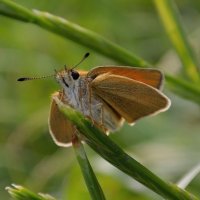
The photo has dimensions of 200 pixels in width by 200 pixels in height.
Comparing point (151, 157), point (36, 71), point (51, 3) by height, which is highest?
point (51, 3)

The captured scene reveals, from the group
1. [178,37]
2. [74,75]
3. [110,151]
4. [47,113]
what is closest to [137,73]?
[74,75]

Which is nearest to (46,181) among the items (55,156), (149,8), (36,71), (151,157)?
(55,156)

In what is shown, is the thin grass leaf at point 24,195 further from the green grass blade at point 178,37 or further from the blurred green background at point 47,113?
the green grass blade at point 178,37

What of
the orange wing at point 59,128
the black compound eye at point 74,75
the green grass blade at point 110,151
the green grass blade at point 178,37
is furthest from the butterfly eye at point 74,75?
the green grass blade at point 110,151

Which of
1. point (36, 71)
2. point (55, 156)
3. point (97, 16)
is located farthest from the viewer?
point (97, 16)

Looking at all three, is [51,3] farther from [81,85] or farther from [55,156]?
[81,85]

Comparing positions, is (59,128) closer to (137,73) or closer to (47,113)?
(137,73)

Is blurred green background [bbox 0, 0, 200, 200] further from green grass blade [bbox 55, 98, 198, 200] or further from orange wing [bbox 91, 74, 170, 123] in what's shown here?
green grass blade [bbox 55, 98, 198, 200]
